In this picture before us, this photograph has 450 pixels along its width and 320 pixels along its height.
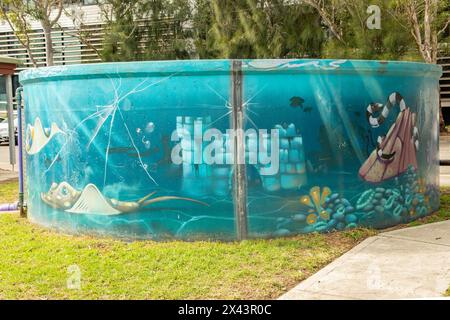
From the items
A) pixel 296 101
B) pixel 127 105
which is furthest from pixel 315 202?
pixel 127 105

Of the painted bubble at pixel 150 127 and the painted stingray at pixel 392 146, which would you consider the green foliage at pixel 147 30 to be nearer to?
the painted stingray at pixel 392 146

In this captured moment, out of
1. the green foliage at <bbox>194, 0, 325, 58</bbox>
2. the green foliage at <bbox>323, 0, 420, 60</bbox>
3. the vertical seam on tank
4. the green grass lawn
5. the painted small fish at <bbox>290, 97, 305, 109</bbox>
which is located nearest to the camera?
the green grass lawn

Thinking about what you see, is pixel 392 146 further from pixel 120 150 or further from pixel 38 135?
pixel 38 135

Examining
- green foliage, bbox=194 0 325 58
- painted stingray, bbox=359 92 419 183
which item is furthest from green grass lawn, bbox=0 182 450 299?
green foliage, bbox=194 0 325 58

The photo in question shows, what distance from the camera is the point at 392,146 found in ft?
24.9

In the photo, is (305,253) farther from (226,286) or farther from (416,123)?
(416,123)

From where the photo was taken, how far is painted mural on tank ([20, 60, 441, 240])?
6.80 m

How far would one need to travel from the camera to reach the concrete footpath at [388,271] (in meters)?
5.00

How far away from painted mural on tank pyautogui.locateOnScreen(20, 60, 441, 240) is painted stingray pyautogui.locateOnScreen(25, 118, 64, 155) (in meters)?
0.09

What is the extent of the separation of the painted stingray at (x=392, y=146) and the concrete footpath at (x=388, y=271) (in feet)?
2.73

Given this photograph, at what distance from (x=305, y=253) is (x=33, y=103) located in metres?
4.21

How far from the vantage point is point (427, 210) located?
8.26 metres

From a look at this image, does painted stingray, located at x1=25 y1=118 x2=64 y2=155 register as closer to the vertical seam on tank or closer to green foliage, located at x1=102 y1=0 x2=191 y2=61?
the vertical seam on tank

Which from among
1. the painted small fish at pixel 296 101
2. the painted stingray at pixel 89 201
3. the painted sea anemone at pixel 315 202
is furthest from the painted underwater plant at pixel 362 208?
the painted stingray at pixel 89 201
